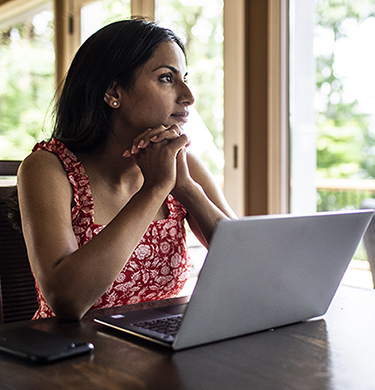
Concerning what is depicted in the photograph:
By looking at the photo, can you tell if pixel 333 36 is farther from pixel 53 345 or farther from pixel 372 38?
pixel 53 345

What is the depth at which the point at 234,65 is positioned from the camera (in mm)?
2488

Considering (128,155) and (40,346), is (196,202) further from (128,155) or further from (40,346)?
(40,346)

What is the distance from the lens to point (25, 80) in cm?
450

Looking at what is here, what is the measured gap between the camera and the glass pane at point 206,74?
272cm

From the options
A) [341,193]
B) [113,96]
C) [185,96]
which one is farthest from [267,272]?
[341,193]

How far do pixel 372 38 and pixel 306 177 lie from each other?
25.5 inches

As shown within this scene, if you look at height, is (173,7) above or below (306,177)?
above

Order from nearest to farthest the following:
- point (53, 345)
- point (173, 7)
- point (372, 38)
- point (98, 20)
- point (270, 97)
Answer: point (53, 345) → point (372, 38) → point (270, 97) → point (173, 7) → point (98, 20)

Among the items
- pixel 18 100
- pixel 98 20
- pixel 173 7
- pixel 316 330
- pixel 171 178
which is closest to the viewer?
pixel 316 330

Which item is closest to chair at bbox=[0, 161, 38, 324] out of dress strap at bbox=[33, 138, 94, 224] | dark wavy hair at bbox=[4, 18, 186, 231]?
dark wavy hair at bbox=[4, 18, 186, 231]

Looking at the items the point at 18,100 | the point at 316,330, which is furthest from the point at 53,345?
the point at 18,100

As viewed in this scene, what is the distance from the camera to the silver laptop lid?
2.22 feet

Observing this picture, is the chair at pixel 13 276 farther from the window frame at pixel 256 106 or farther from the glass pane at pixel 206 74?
the glass pane at pixel 206 74

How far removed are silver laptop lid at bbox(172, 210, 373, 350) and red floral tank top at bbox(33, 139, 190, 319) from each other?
1.84 ft
